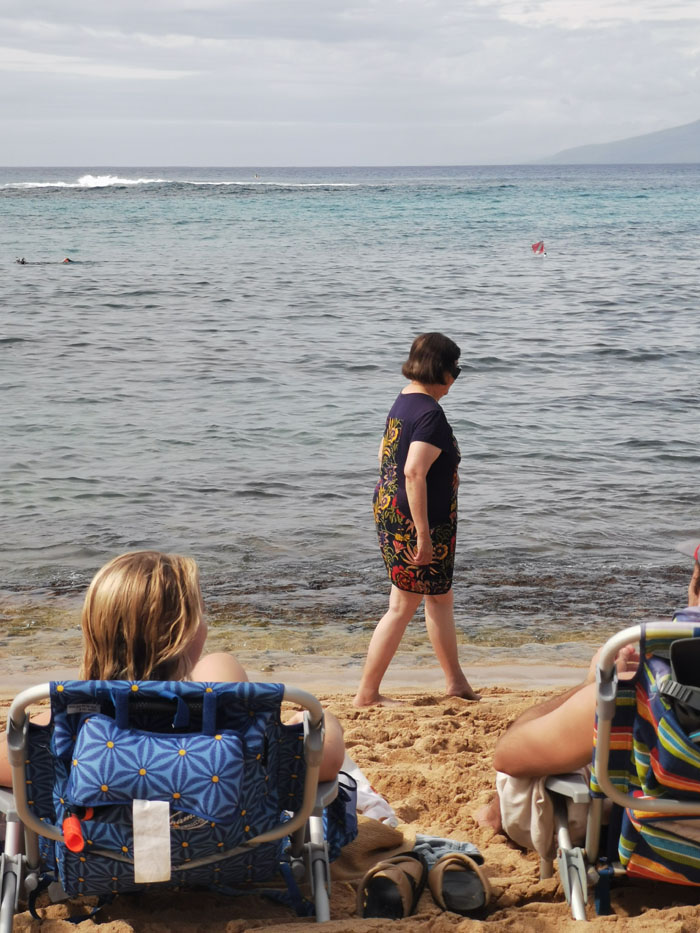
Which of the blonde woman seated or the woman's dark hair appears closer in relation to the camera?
the blonde woman seated

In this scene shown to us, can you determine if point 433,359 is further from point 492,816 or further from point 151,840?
A: point 151,840

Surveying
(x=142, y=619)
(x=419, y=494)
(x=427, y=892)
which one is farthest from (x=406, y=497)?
(x=142, y=619)

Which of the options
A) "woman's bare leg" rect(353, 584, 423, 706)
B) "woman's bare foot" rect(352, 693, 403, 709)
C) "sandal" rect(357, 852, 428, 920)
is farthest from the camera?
"woman's bare foot" rect(352, 693, 403, 709)

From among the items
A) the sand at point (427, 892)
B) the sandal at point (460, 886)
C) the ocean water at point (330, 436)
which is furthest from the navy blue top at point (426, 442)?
the sandal at point (460, 886)

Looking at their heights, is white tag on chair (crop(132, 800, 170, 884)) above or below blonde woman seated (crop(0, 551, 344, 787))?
below

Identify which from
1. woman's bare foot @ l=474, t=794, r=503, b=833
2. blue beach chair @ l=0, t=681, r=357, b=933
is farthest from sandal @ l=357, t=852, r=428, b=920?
woman's bare foot @ l=474, t=794, r=503, b=833

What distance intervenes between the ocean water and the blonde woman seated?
3.54m

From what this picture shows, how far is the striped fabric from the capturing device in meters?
2.22

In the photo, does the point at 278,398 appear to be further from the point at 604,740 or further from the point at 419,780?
the point at 604,740

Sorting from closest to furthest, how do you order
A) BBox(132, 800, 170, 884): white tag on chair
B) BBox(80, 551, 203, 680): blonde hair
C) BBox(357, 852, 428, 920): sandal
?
BBox(132, 800, 170, 884): white tag on chair → BBox(80, 551, 203, 680): blonde hair → BBox(357, 852, 428, 920): sandal

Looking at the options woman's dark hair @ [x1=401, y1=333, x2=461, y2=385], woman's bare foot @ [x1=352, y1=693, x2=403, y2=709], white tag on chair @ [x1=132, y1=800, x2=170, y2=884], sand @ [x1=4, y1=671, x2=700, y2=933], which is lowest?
woman's bare foot @ [x1=352, y1=693, x2=403, y2=709]

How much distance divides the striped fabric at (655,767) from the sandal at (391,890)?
52 centimetres

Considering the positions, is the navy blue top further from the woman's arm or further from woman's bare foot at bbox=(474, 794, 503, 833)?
woman's bare foot at bbox=(474, 794, 503, 833)

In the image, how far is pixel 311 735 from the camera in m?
2.29
